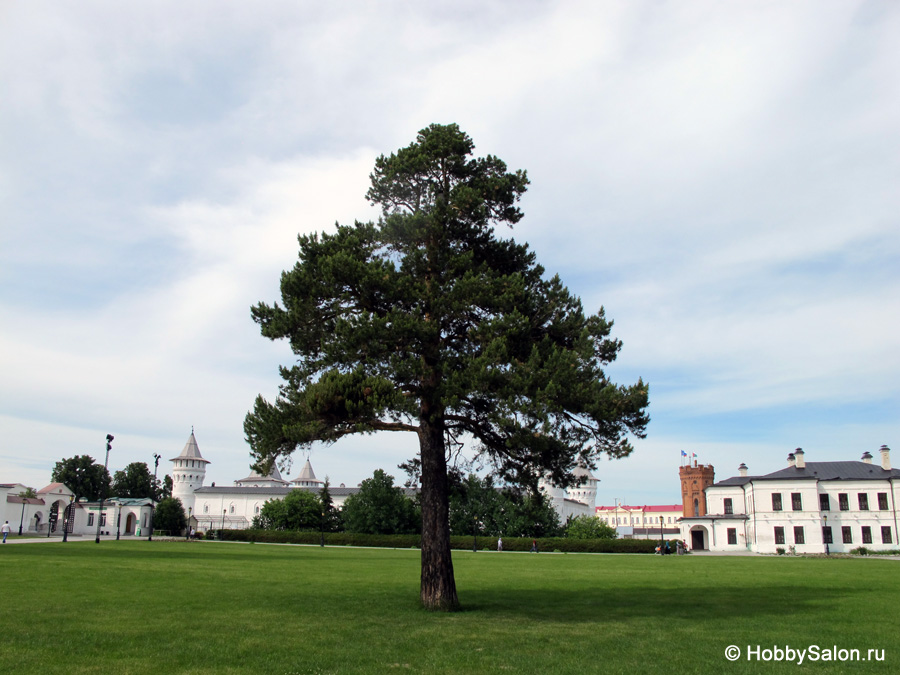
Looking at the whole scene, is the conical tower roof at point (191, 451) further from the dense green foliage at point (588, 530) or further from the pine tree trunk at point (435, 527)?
the pine tree trunk at point (435, 527)

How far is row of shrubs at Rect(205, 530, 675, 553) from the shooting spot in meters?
59.5

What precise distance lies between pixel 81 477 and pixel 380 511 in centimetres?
6425

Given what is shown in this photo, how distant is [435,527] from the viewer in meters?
15.6

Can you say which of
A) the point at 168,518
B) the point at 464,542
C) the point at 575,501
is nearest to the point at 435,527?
the point at 464,542

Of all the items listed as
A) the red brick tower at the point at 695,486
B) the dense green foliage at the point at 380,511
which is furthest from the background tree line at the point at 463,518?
the red brick tower at the point at 695,486

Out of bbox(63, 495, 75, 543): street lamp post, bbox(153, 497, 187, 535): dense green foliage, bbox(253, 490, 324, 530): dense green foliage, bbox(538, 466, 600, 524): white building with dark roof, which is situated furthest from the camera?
bbox(538, 466, 600, 524): white building with dark roof

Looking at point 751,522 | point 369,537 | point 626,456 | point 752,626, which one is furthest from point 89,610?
point 751,522

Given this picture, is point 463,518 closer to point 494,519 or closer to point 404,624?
point 494,519

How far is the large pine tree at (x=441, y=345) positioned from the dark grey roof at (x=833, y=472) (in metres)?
53.5

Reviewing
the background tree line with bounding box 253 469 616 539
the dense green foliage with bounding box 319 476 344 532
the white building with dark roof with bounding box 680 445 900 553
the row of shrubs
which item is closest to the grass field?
the row of shrubs

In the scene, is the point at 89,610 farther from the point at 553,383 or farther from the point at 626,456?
the point at 626,456

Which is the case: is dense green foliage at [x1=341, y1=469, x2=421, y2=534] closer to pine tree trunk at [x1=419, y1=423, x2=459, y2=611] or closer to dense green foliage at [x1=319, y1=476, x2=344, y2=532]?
dense green foliage at [x1=319, y1=476, x2=344, y2=532]

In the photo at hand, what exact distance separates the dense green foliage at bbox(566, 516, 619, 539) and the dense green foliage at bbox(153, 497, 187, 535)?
5124 cm

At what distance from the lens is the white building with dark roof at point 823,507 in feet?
191
